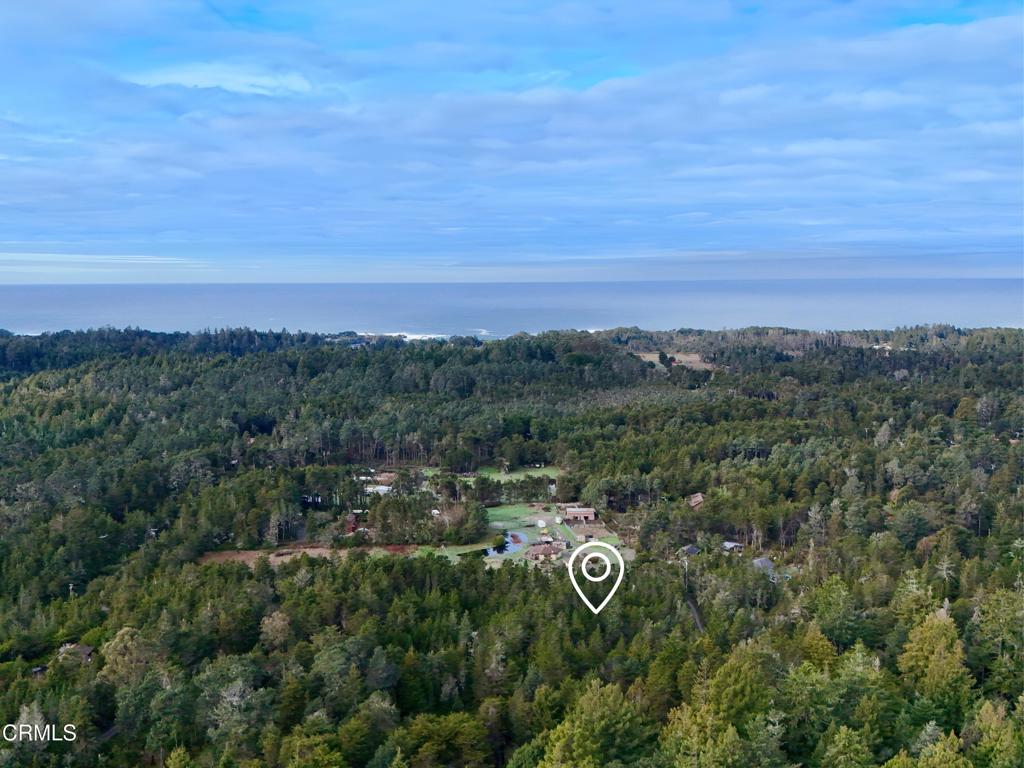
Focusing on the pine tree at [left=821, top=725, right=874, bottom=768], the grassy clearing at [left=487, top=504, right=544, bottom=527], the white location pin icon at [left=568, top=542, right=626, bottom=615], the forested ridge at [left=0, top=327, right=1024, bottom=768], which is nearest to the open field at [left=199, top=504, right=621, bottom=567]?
the grassy clearing at [left=487, top=504, right=544, bottom=527]

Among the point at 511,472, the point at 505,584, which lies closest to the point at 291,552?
the point at 505,584

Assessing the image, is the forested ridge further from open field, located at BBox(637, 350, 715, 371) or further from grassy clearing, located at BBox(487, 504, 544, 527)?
open field, located at BBox(637, 350, 715, 371)

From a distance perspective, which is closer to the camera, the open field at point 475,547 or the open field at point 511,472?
the open field at point 475,547

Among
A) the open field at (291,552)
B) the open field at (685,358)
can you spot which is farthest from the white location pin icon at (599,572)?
the open field at (685,358)

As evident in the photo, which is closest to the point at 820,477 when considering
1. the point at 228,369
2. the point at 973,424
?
the point at 973,424

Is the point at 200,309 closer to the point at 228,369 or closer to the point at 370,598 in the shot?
the point at 228,369

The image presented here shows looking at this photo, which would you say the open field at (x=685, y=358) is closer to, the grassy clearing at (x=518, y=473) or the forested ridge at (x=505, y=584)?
the forested ridge at (x=505, y=584)
